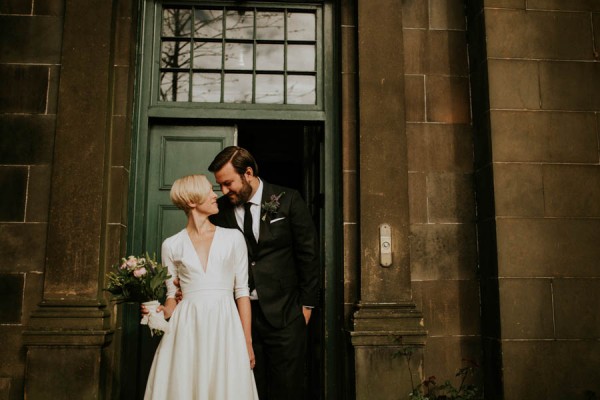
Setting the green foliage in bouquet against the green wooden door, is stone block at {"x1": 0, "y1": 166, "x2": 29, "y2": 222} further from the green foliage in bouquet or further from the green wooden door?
the green foliage in bouquet

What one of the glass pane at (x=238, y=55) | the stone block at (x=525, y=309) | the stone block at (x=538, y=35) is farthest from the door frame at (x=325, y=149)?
the stone block at (x=538, y=35)

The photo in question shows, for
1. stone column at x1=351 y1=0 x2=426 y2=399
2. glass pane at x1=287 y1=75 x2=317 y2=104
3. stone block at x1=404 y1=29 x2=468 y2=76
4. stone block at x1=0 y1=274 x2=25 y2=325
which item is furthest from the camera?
glass pane at x1=287 y1=75 x2=317 y2=104

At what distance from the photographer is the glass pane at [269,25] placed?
6.28 m

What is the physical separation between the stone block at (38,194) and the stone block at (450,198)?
3833 millimetres

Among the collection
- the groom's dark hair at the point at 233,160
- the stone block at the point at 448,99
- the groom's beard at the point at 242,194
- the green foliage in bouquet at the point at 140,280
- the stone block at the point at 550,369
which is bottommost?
the stone block at the point at 550,369

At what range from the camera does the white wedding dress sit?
3.92 meters

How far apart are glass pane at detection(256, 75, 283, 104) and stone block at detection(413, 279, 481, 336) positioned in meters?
2.48

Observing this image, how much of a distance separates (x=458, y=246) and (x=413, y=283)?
2.00 feet

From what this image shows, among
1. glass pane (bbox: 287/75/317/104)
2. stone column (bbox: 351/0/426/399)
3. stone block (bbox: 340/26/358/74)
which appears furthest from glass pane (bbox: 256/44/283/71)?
stone column (bbox: 351/0/426/399)

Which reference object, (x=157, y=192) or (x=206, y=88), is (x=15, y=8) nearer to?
(x=206, y=88)

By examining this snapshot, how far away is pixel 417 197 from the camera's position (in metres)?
5.84

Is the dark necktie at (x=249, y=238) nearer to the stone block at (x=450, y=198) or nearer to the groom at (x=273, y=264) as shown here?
the groom at (x=273, y=264)

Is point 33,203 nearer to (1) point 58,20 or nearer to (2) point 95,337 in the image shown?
(2) point 95,337

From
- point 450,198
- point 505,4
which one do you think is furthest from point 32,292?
point 505,4
